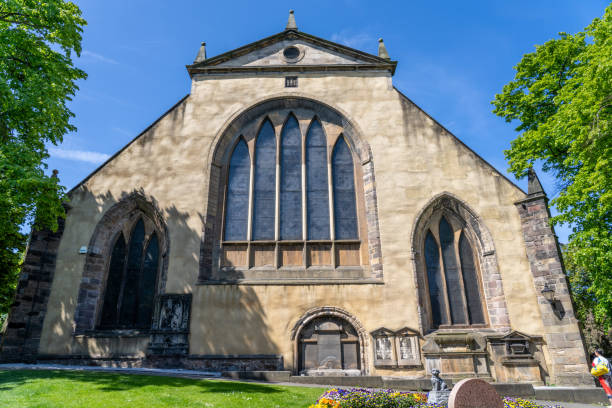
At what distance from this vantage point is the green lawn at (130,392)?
23.1 feet

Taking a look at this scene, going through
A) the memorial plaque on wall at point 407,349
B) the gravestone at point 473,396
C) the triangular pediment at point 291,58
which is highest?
the triangular pediment at point 291,58

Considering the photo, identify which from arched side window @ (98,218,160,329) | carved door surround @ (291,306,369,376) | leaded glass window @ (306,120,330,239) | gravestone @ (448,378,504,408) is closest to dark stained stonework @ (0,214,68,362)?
arched side window @ (98,218,160,329)

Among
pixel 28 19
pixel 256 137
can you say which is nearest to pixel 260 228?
pixel 256 137

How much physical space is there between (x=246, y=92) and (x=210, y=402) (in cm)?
1254

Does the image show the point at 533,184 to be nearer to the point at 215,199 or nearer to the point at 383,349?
the point at 383,349

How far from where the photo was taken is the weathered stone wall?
12.7 metres

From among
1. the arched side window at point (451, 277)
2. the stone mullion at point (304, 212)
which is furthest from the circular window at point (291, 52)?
the arched side window at point (451, 277)

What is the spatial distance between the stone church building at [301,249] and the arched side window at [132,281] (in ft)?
0.19

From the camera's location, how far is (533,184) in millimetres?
14016

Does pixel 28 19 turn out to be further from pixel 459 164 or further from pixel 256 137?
pixel 459 164

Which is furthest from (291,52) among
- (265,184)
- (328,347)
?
(328,347)

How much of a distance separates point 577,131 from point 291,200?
9.57 meters

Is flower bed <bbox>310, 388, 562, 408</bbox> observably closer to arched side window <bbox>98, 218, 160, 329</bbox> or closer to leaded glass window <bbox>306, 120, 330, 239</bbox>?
leaded glass window <bbox>306, 120, 330, 239</bbox>

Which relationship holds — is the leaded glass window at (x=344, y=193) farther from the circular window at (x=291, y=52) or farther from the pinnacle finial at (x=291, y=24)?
the pinnacle finial at (x=291, y=24)
